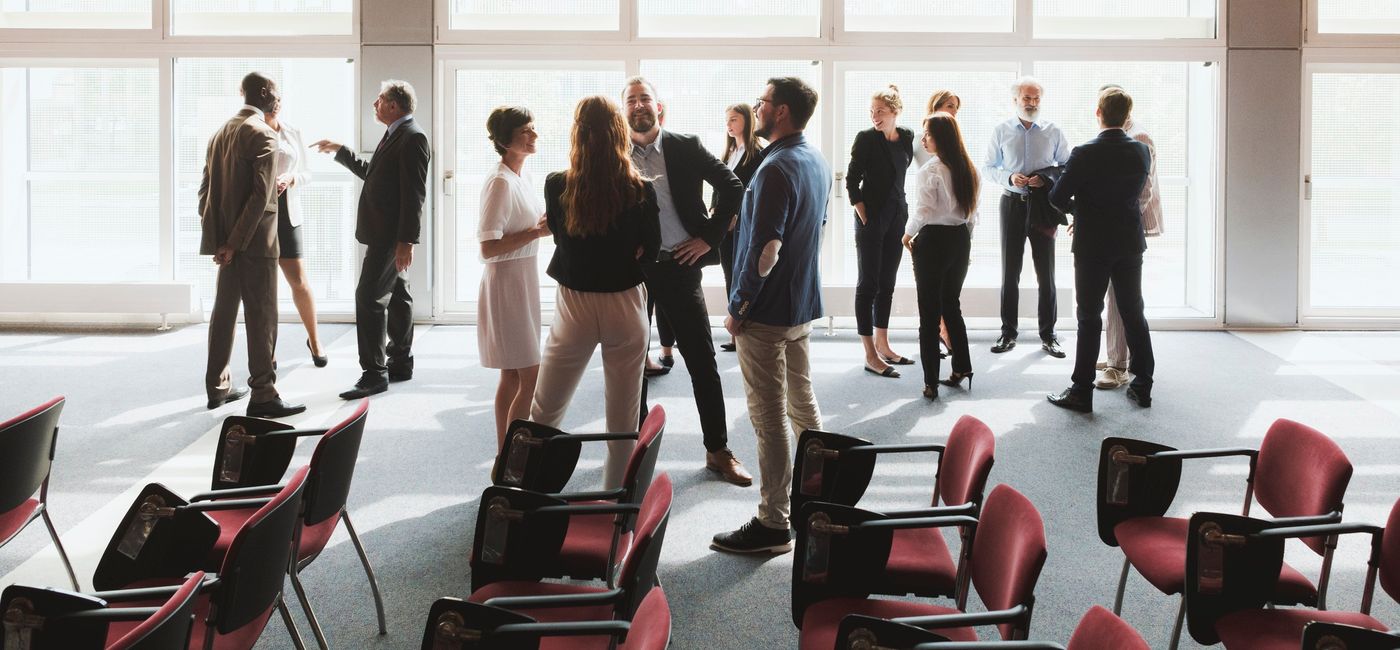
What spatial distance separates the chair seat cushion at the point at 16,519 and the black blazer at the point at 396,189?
2.85 metres

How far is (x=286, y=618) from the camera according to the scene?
270 centimetres

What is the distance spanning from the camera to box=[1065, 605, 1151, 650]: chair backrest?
1800mm

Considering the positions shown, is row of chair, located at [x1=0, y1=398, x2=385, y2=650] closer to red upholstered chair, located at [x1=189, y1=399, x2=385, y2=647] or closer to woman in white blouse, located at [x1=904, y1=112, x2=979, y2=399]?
red upholstered chair, located at [x1=189, y1=399, x2=385, y2=647]

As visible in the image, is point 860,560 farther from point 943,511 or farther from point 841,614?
point 943,511

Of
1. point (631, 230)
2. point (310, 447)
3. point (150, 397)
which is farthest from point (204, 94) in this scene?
point (631, 230)

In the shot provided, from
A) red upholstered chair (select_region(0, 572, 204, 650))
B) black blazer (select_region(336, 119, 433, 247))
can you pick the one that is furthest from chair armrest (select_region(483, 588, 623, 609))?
black blazer (select_region(336, 119, 433, 247))

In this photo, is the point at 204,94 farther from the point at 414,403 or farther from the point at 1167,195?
the point at 1167,195

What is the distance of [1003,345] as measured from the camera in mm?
7938

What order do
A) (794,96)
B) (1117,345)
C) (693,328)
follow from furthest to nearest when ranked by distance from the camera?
(1117,345) < (693,328) < (794,96)

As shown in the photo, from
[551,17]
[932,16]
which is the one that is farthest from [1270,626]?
[551,17]

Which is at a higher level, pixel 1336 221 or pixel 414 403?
pixel 1336 221

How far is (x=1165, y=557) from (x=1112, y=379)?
12.9 feet

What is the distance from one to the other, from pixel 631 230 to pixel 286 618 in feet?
5.71

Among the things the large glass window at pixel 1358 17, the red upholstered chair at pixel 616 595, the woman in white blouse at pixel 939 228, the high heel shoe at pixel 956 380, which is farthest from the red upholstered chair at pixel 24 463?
the large glass window at pixel 1358 17
